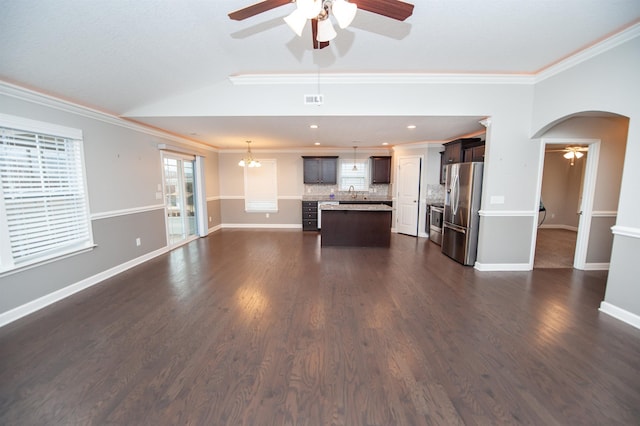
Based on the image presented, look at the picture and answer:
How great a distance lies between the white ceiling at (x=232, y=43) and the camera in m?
2.13

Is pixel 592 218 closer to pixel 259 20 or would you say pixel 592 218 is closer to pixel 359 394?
pixel 359 394

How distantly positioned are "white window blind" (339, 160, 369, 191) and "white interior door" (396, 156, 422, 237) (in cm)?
103

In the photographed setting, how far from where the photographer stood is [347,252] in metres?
5.06

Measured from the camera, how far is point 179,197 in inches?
225

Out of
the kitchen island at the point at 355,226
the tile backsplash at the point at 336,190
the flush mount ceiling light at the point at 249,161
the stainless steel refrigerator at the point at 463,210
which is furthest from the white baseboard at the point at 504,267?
the flush mount ceiling light at the point at 249,161

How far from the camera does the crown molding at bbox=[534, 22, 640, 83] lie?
2.43 meters

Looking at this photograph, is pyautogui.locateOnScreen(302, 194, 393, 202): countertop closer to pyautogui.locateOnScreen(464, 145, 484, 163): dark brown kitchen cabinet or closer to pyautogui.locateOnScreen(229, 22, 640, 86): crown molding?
pyautogui.locateOnScreen(464, 145, 484, 163): dark brown kitchen cabinet

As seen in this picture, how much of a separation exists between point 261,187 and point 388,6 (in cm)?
635

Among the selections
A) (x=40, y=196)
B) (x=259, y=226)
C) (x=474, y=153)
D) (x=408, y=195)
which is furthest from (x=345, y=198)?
(x=40, y=196)

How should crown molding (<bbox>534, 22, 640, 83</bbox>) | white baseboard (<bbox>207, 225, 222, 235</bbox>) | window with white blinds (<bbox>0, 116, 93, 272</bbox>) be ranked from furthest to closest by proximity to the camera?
white baseboard (<bbox>207, 225, 222, 235</bbox>)
window with white blinds (<bbox>0, 116, 93, 272</bbox>)
crown molding (<bbox>534, 22, 640, 83</bbox>)

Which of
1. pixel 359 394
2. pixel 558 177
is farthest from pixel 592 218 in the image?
pixel 359 394

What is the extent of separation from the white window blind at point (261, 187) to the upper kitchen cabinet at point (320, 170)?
986mm

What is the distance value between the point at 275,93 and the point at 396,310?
10.9 feet

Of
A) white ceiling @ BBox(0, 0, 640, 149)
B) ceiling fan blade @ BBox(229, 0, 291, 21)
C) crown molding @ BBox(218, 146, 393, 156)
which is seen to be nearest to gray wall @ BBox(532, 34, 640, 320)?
white ceiling @ BBox(0, 0, 640, 149)
